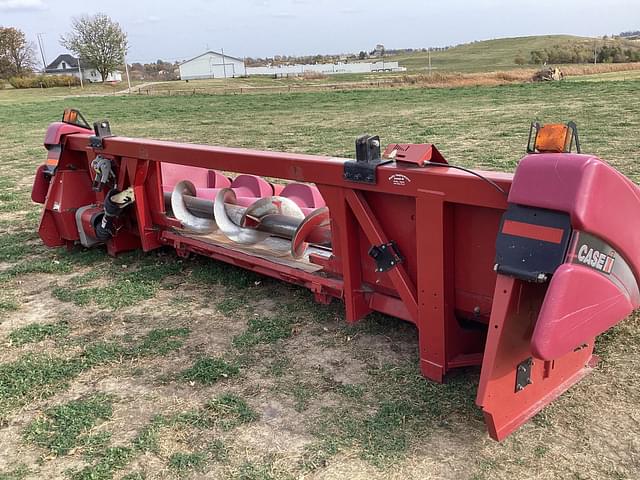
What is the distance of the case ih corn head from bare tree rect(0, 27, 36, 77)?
68066 mm

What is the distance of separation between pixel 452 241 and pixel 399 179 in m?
0.37

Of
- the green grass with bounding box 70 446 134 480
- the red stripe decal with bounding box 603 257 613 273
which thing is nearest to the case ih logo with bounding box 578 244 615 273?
the red stripe decal with bounding box 603 257 613 273

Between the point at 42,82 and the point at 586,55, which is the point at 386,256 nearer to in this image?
the point at 586,55

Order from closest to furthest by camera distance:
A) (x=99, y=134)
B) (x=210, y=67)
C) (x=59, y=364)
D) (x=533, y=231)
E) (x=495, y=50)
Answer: (x=533, y=231)
(x=59, y=364)
(x=99, y=134)
(x=495, y=50)
(x=210, y=67)

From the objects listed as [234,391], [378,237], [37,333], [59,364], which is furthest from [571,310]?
[37,333]

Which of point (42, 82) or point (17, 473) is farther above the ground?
point (42, 82)

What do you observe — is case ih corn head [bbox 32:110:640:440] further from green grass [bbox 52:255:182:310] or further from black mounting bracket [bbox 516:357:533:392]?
green grass [bbox 52:255:182:310]

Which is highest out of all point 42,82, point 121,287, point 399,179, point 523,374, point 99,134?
Result: point 42,82

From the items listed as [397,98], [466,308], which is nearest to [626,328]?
[466,308]

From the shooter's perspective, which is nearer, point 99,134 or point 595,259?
point 595,259

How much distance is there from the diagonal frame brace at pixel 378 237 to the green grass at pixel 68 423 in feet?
4.86

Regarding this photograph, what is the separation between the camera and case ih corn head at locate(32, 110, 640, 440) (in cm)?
221

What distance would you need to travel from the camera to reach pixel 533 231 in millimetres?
2268

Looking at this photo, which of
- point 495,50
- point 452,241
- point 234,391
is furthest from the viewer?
point 495,50
